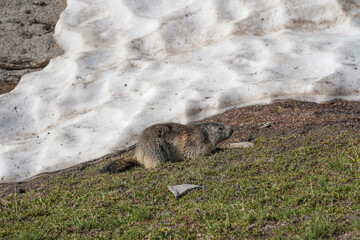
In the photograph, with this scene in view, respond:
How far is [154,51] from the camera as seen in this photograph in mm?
17641

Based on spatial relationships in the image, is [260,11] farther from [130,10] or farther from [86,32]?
[86,32]

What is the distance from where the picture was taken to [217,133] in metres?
11.1

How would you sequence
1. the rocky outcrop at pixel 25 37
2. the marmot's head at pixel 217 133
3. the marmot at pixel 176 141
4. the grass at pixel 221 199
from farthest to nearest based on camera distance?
1. the rocky outcrop at pixel 25 37
2. the marmot's head at pixel 217 133
3. the marmot at pixel 176 141
4. the grass at pixel 221 199

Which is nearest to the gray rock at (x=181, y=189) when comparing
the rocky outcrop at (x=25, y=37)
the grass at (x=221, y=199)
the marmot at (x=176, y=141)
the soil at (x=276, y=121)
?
the grass at (x=221, y=199)

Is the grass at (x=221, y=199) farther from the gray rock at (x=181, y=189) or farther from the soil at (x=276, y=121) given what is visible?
the soil at (x=276, y=121)

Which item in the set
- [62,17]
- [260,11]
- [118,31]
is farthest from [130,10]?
[260,11]

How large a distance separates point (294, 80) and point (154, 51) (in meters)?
6.27

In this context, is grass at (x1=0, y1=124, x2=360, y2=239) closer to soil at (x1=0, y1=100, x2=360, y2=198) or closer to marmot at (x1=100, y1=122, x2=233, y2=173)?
marmot at (x1=100, y1=122, x2=233, y2=173)

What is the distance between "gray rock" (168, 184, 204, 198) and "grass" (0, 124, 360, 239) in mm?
125

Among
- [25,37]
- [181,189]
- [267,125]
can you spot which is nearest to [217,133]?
[267,125]

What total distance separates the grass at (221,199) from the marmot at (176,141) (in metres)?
0.46

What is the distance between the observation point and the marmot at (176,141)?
34.8 feet

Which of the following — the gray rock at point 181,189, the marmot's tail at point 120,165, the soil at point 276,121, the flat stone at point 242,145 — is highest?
the gray rock at point 181,189

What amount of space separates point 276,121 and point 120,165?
4601 mm
